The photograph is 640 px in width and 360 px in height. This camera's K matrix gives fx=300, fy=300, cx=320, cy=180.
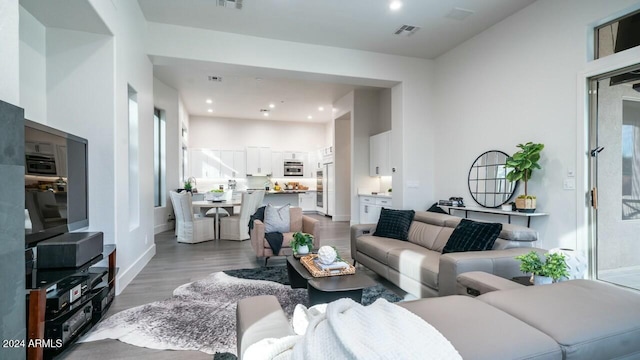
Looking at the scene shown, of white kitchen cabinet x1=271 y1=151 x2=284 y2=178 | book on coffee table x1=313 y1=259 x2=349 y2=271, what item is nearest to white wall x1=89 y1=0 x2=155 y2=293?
book on coffee table x1=313 y1=259 x2=349 y2=271

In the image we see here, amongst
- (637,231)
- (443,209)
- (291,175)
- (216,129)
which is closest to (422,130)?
(443,209)

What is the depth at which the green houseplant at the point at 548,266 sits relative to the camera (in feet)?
6.05

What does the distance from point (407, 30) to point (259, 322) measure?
15.5ft

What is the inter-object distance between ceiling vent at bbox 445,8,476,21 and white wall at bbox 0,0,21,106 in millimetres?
4470

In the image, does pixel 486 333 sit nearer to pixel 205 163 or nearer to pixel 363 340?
pixel 363 340

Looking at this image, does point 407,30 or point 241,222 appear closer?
point 407,30

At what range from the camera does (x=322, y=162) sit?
10.3 metres

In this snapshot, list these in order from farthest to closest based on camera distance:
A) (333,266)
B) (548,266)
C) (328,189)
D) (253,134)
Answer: (253,134)
(328,189)
(333,266)
(548,266)

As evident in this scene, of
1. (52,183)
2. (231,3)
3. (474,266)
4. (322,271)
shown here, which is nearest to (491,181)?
(474,266)

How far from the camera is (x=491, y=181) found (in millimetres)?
4527

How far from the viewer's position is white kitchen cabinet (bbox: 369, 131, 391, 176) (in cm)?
692

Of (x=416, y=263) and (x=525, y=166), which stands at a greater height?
(x=525, y=166)

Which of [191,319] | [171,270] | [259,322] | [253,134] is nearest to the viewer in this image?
[259,322]

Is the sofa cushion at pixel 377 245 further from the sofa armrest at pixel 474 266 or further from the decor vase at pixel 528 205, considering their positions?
the decor vase at pixel 528 205
